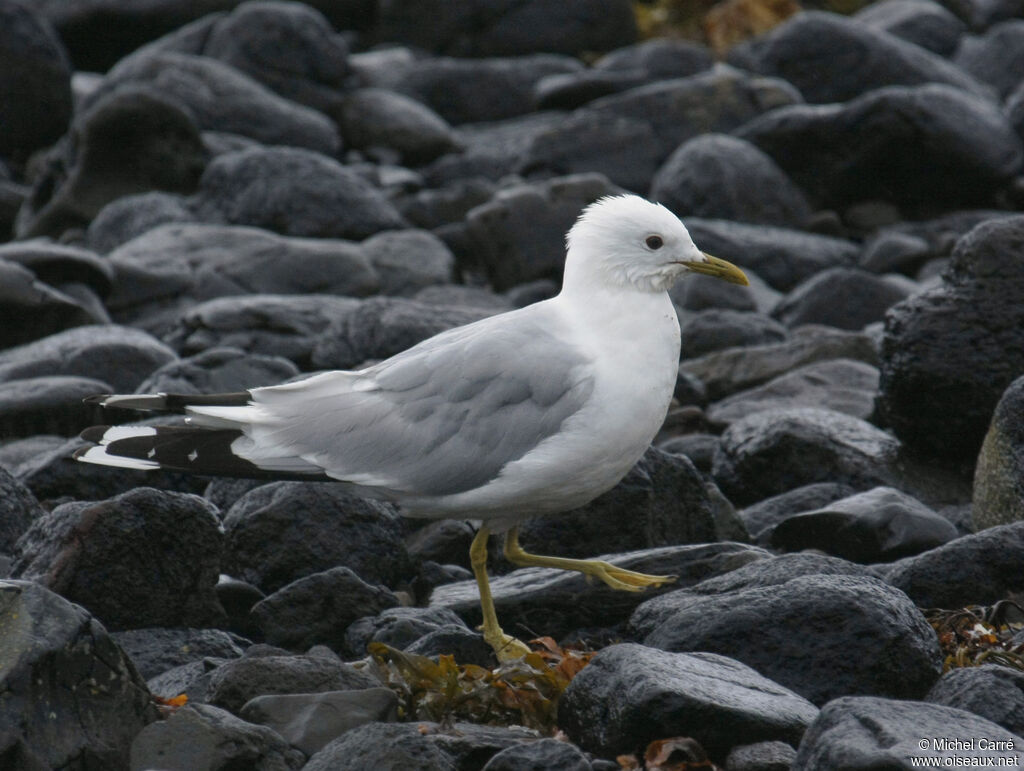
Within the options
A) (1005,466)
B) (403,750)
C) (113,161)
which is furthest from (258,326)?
(403,750)

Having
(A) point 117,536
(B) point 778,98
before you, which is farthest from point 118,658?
(B) point 778,98

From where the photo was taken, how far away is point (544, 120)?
20.6m

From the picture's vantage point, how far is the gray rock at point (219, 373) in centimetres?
927

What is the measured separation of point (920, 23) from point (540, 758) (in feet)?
73.4

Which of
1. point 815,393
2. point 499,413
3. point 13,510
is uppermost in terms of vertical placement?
point 499,413

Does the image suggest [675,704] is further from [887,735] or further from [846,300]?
[846,300]

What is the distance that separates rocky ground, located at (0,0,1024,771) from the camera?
180 inches

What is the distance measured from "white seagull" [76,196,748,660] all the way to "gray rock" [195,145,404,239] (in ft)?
27.7

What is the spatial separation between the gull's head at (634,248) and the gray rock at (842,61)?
14173 mm

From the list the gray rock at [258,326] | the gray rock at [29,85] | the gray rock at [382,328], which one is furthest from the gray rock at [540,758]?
the gray rock at [29,85]

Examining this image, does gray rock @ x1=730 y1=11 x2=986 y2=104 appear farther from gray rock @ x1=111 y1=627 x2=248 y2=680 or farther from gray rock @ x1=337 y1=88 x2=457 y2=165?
gray rock @ x1=111 y1=627 x2=248 y2=680

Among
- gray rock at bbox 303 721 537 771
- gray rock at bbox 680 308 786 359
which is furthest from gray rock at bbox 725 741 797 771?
gray rock at bbox 680 308 786 359

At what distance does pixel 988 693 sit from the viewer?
4605mm

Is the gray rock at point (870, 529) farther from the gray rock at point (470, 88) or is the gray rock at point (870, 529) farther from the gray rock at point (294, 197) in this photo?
the gray rock at point (470, 88)
